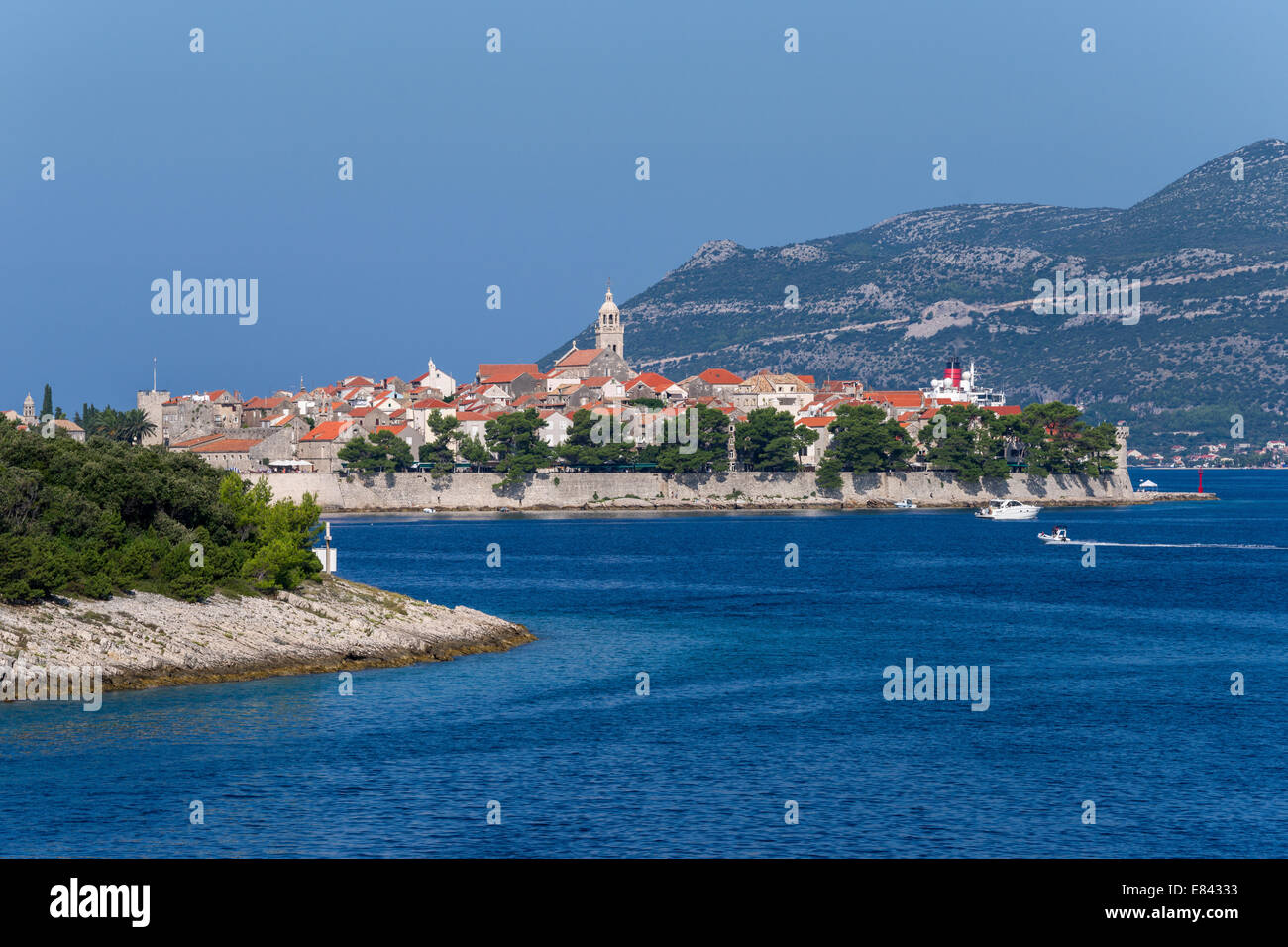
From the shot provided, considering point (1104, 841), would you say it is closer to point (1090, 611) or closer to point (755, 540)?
point (1090, 611)

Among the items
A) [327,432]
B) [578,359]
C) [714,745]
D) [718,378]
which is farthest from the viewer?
[718,378]

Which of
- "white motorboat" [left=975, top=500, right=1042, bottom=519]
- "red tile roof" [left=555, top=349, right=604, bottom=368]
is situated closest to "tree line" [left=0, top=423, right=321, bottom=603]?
"white motorboat" [left=975, top=500, right=1042, bottom=519]

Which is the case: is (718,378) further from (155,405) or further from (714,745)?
(714,745)

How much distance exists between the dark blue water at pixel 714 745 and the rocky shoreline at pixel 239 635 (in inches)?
46.6

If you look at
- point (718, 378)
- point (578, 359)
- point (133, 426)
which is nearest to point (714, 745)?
point (133, 426)

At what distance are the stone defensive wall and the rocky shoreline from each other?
257 ft

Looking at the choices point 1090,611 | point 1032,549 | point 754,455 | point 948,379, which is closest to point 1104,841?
point 1090,611

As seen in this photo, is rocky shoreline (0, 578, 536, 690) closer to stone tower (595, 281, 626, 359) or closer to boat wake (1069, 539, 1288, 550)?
boat wake (1069, 539, 1288, 550)

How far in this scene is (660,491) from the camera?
401ft

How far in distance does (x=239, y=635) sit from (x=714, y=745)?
13.9m

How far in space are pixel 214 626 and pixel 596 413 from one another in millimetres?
92755

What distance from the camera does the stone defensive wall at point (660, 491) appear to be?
120 meters

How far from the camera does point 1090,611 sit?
5203 centimetres

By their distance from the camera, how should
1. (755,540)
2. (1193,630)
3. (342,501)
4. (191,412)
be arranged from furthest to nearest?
(191,412)
(342,501)
(755,540)
(1193,630)
